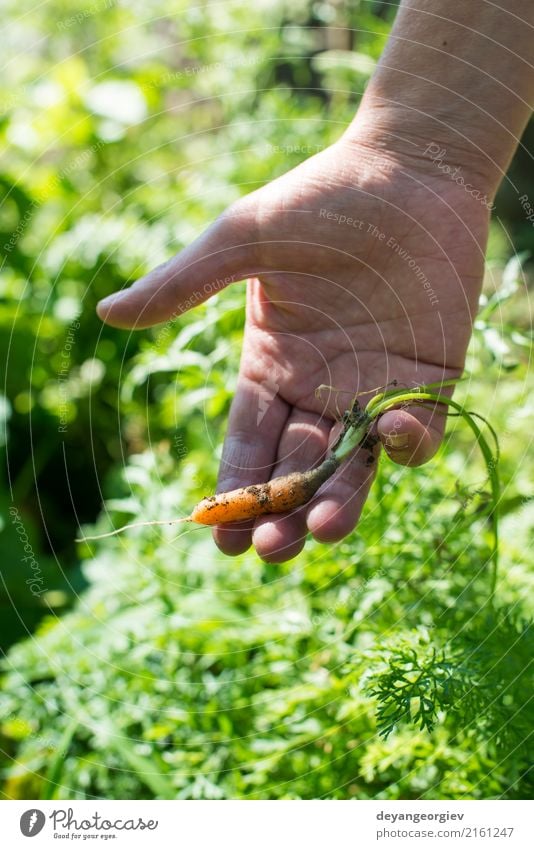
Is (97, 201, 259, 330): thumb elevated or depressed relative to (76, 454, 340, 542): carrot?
elevated

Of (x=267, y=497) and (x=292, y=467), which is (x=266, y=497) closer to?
(x=267, y=497)

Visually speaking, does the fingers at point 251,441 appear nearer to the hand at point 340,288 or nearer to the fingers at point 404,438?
the hand at point 340,288

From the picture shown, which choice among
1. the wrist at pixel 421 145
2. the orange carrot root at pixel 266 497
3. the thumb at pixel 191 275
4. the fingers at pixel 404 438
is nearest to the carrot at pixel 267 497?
the orange carrot root at pixel 266 497

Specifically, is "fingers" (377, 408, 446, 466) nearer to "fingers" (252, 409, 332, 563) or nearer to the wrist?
"fingers" (252, 409, 332, 563)

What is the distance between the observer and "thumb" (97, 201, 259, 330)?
2328mm

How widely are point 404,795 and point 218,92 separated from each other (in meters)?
4.77

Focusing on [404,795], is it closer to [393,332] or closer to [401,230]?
[393,332]

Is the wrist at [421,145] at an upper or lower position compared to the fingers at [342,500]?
upper

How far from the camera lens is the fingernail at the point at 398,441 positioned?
2137 mm

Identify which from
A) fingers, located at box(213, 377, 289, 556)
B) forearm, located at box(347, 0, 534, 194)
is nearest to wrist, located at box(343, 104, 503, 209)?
forearm, located at box(347, 0, 534, 194)

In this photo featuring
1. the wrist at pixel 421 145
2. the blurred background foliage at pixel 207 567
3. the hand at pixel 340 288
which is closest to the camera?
the blurred background foliage at pixel 207 567

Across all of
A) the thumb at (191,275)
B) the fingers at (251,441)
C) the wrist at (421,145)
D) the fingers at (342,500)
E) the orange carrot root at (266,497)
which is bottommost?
the fingers at (342,500)

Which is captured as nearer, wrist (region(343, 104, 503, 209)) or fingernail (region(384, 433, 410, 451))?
fingernail (region(384, 433, 410, 451))

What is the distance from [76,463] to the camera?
470 centimetres
